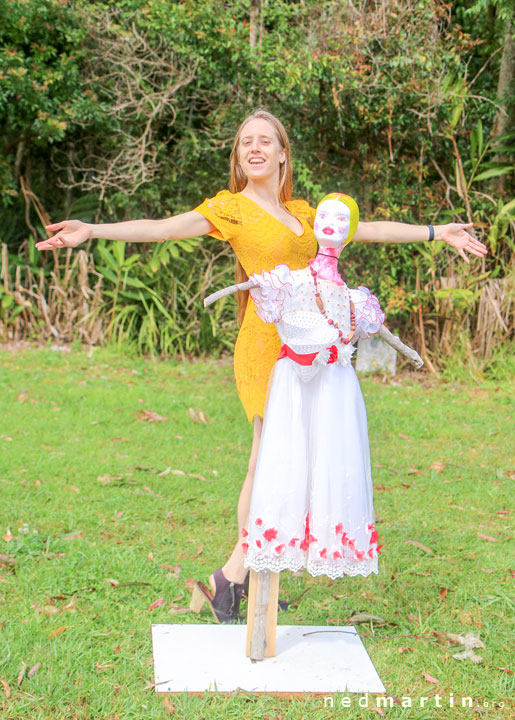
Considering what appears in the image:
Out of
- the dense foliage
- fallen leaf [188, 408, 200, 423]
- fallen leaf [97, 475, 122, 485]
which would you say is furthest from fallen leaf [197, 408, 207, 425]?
the dense foliage

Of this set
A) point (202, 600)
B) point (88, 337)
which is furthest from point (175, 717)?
point (88, 337)

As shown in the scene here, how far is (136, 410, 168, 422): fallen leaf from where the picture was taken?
20.5 ft

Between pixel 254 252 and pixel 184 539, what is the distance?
1.83m

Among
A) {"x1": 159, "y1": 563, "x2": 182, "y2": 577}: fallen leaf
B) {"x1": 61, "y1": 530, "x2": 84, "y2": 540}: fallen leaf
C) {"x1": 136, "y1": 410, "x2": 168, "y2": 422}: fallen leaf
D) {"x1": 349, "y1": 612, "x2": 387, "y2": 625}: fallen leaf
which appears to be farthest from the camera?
{"x1": 136, "y1": 410, "x2": 168, "y2": 422}: fallen leaf

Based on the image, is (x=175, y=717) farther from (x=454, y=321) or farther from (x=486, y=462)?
(x=454, y=321)

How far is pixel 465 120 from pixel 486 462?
4.06 m

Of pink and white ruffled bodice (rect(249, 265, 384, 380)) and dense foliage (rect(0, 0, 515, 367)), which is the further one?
dense foliage (rect(0, 0, 515, 367))

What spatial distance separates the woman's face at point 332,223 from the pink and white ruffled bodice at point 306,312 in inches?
5.5

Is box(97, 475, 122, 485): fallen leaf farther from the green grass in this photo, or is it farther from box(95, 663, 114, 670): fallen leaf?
box(95, 663, 114, 670): fallen leaf

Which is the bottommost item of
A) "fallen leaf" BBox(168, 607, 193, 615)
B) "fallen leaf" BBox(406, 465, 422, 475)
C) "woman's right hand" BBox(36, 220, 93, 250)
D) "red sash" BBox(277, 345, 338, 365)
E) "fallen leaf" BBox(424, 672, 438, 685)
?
"fallen leaf" BBox(168, 607, 193, 615)

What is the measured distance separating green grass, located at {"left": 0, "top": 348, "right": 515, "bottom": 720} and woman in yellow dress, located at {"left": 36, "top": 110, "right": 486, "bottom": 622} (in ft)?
2.16

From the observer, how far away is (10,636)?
304 centimetres

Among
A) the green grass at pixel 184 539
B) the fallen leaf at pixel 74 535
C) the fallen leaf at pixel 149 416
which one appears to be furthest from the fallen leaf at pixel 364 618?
the fallen leaf at pixel 149 416

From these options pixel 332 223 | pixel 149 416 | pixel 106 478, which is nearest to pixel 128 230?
pixel 332 223
